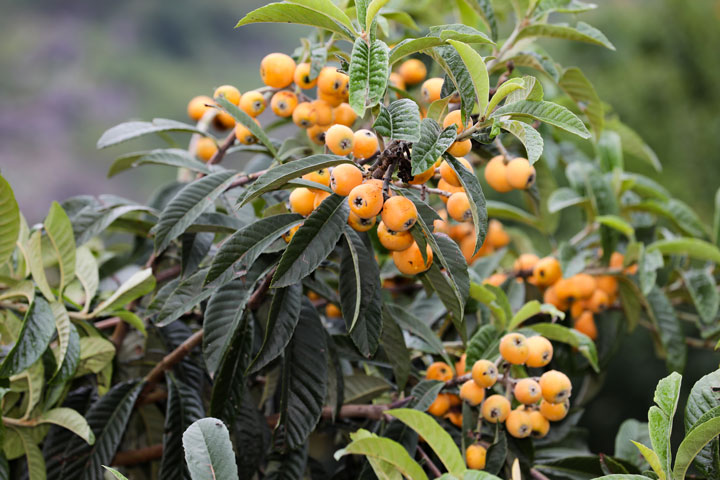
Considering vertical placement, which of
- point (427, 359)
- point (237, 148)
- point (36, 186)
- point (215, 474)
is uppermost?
point (237, 148)

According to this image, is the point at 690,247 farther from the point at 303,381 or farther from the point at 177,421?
the point at 177,421

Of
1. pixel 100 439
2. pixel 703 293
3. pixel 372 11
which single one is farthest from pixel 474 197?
pixel 703 293

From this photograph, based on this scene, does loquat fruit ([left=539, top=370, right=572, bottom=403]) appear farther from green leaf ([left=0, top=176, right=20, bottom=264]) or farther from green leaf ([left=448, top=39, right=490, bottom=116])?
green leaf ([left=0, top=176, right=20, bottom=264])

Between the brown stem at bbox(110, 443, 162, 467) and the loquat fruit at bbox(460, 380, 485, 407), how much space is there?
382 mm

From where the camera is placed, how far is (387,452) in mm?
502

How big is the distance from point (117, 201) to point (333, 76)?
0.35 metres

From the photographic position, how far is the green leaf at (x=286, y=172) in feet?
1.83

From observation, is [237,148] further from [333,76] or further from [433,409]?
[433,409]

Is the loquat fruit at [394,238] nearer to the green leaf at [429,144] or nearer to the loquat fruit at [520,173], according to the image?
the green leaf at [429,144]

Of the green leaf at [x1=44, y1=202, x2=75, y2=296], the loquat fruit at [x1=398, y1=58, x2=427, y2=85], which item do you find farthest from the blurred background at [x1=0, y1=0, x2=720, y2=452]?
the green leaf at [x1=44, y1=202, x2=75, y2=296]

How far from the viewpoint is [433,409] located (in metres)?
0.77

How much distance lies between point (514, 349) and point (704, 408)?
19 cm

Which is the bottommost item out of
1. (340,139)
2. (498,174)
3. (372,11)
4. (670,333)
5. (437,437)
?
(670,333)

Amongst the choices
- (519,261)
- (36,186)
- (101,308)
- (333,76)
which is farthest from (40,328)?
(36,186)
